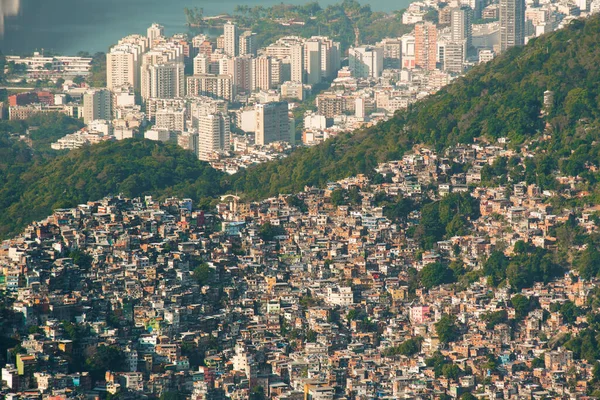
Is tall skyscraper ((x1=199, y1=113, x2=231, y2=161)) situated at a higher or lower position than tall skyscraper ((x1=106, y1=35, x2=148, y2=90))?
lower

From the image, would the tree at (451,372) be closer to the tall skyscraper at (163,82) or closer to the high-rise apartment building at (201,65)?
the tall skyscraper at (163,82)

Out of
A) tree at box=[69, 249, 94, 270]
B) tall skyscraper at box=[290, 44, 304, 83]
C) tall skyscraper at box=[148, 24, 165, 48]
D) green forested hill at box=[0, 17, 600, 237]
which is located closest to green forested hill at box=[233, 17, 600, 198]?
green forested hill at box=[0, 17, 600, 237]

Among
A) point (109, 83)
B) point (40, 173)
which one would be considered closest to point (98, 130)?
point (109, 83)

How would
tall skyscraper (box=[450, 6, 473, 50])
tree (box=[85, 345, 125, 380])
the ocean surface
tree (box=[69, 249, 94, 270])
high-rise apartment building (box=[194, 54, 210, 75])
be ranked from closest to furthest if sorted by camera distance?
tree (box=[85, 345, 125, 380]), tree (box=[69, 249, 94, 270]), high-rise apartment building (box=[194, 54, 210, 75]), tall skyscraper (box=[450, 6, 473, 50]), the ocean surface

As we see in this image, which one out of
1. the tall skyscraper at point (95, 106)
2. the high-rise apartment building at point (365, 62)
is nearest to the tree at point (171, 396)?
the tall skyscraper at point (95, 106)

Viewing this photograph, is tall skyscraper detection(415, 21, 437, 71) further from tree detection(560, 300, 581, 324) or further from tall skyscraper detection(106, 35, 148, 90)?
tree detection(560, 300, 581, 324)

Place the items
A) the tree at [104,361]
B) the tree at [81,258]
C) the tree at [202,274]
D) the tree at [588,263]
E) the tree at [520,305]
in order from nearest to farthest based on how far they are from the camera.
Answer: the tree at [104,361]
the tree at [520,305]
the tree at [588,263]
the tree at [202,274]
the tree at [81,258]

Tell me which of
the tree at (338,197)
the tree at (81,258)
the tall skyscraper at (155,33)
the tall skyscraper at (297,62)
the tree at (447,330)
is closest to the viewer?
the tree at (447,330)

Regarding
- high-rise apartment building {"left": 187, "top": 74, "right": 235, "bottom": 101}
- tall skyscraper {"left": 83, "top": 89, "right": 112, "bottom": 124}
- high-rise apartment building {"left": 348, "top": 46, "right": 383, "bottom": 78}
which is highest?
high-rise apartment building {"left": 348, "top": 46, "right": 383, "bottom": 78}
